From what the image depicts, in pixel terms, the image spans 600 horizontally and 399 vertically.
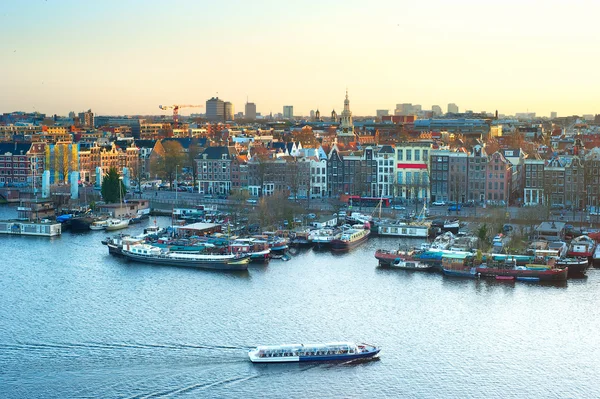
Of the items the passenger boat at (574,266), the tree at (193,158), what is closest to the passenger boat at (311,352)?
the passenger boat at (574,266)

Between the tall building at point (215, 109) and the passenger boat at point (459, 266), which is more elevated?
the tall building at point (215, 109)

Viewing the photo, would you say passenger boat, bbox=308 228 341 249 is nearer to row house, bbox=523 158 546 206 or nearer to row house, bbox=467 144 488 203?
row house, bbox=467 144 488 203

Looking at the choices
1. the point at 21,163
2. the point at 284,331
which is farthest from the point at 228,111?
the point at 284,331

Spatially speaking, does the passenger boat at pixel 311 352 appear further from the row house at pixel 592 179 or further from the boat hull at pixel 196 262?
the row house at pixel 592 179

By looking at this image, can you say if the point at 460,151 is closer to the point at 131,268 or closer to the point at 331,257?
the point at 331,257

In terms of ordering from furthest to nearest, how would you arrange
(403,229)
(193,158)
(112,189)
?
1. (193,158)
2. (112,189)
3. (403,229)

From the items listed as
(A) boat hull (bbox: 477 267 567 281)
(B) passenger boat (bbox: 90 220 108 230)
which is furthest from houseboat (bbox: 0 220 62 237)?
(A) boat hull (bbox: 477 267 567 281)

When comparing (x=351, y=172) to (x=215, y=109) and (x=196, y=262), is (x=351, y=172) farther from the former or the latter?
(x=215, y=109)
